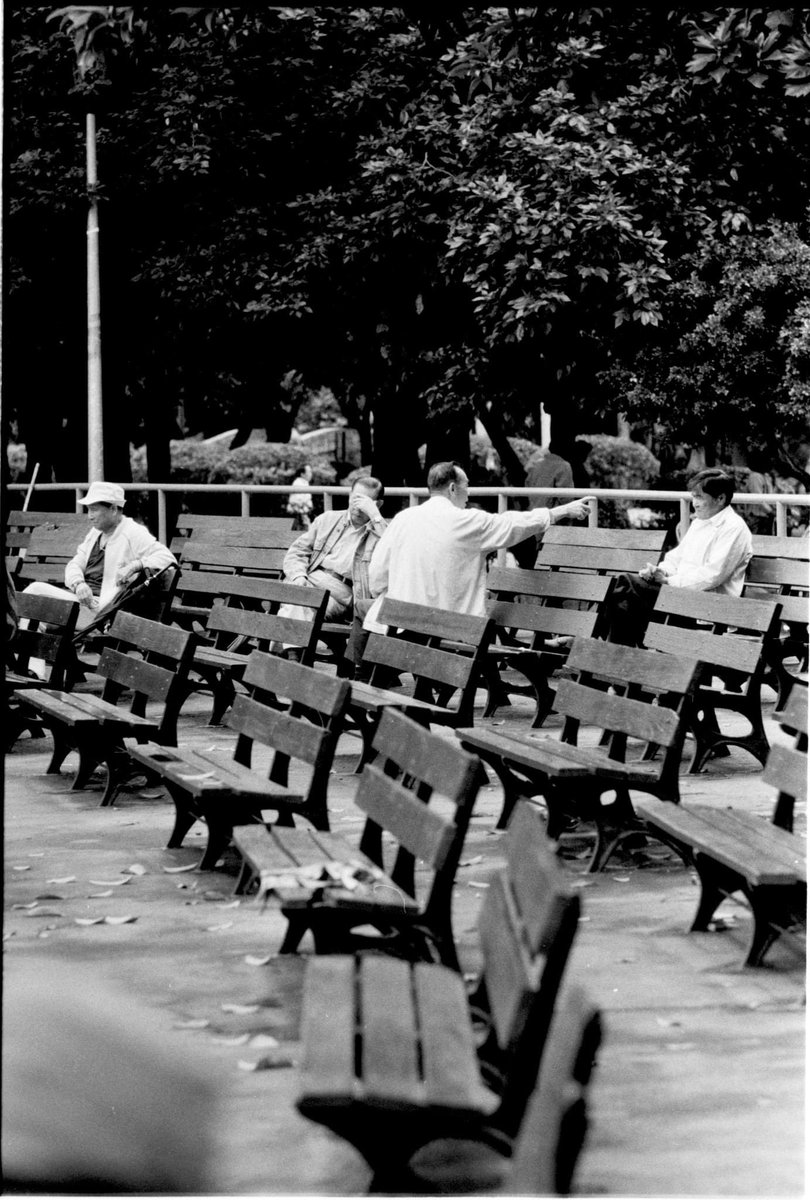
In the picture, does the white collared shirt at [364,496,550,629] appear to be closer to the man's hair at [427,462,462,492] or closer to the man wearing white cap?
the man's hair at [427,462,462,492]

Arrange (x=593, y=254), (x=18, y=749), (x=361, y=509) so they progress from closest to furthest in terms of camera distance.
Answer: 1. (x=18, y=749)
2. (x=361, y=509)
3. (x=593, y=254)

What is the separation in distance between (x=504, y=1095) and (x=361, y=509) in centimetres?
866

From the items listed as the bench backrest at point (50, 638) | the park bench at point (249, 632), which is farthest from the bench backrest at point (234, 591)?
the bench backrest at point (50, 638)

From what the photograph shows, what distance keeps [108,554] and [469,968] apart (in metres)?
6.22

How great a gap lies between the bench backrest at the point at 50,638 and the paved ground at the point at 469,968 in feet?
4.72

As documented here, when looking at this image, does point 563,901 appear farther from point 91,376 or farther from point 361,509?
point 91,376

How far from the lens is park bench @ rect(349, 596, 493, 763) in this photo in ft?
25.3

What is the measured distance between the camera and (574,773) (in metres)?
6.49

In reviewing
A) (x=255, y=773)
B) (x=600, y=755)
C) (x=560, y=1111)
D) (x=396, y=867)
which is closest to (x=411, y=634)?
(x=600, y=755)

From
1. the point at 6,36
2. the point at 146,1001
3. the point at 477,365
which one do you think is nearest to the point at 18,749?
the point at 146,1001

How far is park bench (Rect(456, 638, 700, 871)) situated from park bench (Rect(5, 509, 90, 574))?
6994mm

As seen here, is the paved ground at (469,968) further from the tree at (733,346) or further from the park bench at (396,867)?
the tree at (733,346)

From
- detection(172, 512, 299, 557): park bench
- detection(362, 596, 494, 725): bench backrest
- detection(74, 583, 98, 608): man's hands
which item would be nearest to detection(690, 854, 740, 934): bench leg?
detection(362, 596, 494, 725): bench backrest

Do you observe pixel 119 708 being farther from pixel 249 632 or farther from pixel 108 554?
pixel 108 554
